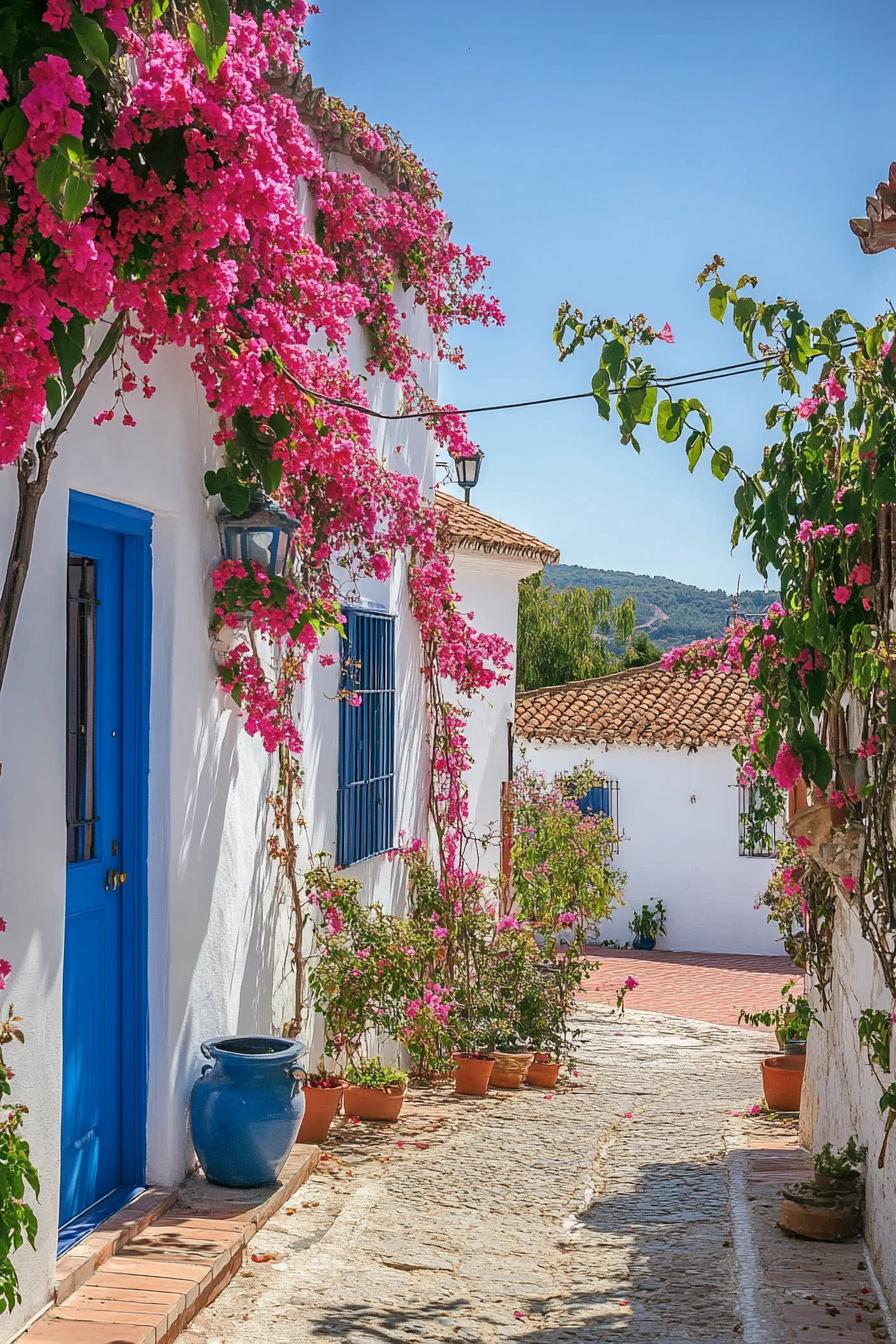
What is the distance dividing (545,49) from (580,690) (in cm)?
1963

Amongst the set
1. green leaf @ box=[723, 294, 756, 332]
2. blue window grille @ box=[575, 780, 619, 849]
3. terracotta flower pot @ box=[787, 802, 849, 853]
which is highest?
green leaf @ box=[723, 294, 756, 332]

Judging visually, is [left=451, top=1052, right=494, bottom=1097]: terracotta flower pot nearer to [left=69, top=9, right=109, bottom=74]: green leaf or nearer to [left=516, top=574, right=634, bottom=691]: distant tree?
[left=69, top=9, right=109, bottom=74]: green leaf

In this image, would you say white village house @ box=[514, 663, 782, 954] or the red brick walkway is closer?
the red brick walkway

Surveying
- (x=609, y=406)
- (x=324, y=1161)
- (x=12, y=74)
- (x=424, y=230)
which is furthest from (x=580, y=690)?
(x=12, y=74)

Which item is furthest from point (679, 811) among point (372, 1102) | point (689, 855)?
point (372, 1102)

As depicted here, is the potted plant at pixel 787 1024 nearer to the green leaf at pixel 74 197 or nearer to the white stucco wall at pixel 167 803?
the white stucco wall at pixel 167 803

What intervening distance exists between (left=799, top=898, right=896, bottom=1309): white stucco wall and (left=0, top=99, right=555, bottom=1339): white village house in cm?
266

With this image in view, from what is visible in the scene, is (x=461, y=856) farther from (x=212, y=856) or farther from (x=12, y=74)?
(x=12, y=74)

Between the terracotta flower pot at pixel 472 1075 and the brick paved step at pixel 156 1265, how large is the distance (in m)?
3.43

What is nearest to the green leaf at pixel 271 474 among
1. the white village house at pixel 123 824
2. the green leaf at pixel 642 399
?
the white village house at pixel 123 824

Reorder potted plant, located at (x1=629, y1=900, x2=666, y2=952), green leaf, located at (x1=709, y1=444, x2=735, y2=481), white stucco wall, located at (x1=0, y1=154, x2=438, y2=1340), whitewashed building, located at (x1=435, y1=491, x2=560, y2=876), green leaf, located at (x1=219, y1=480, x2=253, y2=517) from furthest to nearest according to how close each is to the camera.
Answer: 1. potted plant, located at (x1=629, y1=900, x2=666, y2=952)
2. whitewashed building, located at (x1=435, y1=491, x2=560, y2=876)
3. green leaf, located at (x1=219, y1=480, x2=253, y2=517)
4. green leaf, located at (x1=709, y1=444, x2=735, y2=481)
5. white stucco wall, located at (x1=0, y1=154, x2=438, y2=1340)

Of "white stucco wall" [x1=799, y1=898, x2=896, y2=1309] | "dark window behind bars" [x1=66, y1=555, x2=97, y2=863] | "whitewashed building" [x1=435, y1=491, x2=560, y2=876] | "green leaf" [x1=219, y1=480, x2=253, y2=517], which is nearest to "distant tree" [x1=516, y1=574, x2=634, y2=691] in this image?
"whitewashed building" [x1=435, y1=491, x2=560, y2=876]

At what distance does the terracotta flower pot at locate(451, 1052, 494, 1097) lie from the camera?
920 centimetres

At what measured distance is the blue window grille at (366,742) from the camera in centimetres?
850
